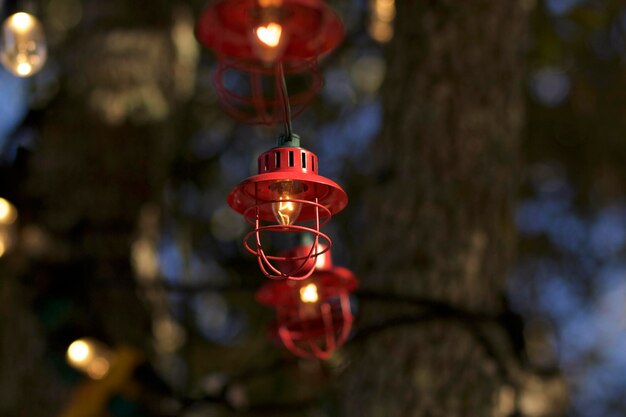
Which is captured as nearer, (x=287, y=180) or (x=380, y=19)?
(x=287, y=180)

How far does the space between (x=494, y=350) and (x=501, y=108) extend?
89 cm

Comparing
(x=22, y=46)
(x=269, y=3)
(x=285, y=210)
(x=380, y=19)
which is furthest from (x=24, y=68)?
(x=380, y=19)

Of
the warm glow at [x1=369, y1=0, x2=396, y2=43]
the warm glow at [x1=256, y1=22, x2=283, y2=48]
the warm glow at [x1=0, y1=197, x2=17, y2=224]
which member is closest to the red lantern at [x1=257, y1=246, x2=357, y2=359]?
the warm glow at [x1=256, y1=22, x2=283, y2=48]

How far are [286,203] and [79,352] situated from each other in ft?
8.19

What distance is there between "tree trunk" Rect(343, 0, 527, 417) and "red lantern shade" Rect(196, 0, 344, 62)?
94cm

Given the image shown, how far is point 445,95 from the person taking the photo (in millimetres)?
3586

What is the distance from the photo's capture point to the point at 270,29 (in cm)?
246

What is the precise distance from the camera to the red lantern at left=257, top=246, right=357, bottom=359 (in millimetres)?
2545

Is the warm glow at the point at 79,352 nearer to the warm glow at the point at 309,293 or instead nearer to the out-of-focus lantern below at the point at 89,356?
the out-of-focus lantern below at the point at 89,356

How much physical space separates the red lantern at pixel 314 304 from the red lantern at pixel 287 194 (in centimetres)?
44

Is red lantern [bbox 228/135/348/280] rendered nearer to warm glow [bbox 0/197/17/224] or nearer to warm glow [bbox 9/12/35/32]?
warm glow [bbox 9/12/35/32]

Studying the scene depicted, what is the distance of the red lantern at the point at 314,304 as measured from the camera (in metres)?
2.54

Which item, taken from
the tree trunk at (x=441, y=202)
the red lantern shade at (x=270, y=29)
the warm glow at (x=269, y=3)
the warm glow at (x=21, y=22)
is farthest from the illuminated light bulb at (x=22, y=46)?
the tree trunk at (x=441, y=202)

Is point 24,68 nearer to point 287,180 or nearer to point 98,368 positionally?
point 287,180
